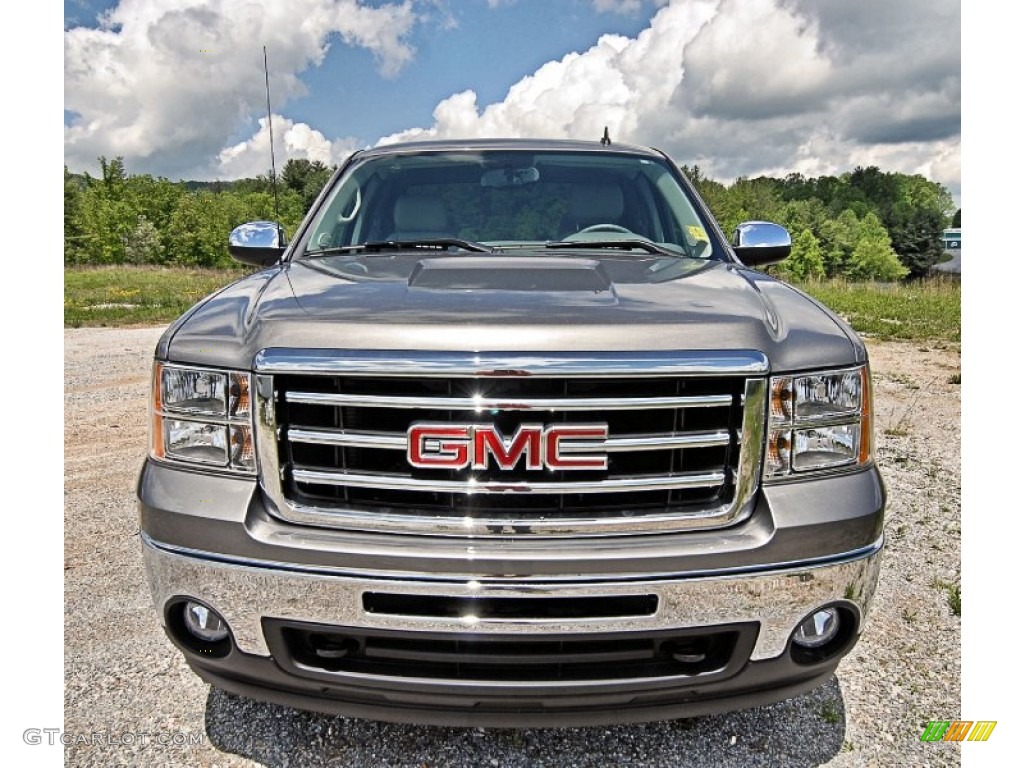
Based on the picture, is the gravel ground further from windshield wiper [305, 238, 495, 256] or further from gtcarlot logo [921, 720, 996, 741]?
windshield wiper [305, 238, 495, 256]

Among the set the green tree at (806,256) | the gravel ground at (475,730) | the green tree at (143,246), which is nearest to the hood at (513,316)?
the gravel ground at (475,730)

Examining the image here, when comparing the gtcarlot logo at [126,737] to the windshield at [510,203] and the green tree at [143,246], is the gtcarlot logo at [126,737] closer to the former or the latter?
the windshield at [510,203]

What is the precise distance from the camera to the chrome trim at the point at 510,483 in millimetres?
1842

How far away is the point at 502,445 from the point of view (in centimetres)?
181

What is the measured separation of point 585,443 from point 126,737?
1.77 metres

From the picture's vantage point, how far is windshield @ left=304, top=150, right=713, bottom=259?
10.3 ft

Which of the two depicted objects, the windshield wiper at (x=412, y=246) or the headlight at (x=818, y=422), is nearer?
the headlight at (x=818, y=422)

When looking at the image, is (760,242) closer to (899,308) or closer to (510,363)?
(510,363)

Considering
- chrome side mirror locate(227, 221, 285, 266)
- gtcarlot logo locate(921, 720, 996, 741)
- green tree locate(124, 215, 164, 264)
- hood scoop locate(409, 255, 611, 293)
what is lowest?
gtcarlot logo locate(921, 720, 996, 741)

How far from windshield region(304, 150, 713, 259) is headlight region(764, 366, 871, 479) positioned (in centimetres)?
112

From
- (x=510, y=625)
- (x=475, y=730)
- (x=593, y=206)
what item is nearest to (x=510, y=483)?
(x=510, y=625)

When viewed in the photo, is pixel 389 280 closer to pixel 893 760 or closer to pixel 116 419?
pixel 893 760

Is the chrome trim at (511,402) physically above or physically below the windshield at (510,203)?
below

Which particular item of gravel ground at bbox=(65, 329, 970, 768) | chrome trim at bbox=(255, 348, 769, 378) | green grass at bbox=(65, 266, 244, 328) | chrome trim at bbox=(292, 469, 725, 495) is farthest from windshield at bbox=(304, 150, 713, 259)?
green grass at bbox=(65, 266, 244, 328)
